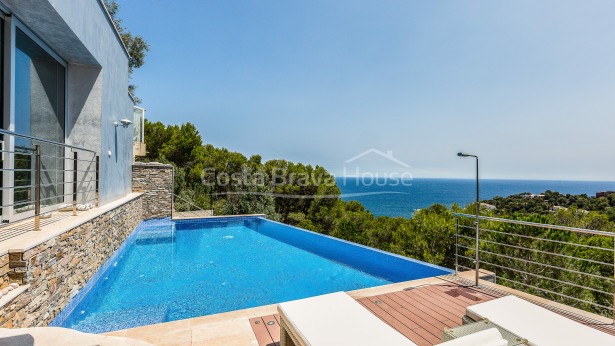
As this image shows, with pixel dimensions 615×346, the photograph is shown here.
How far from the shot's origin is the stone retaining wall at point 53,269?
2586 millimetres

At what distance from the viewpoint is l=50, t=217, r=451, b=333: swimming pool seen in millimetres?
3971

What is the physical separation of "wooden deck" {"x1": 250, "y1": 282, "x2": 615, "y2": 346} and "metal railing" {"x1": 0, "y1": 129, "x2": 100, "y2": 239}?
2.70 meters

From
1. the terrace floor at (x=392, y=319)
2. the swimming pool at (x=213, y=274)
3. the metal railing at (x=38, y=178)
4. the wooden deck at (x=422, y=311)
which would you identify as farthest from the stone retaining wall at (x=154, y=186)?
the wooden deck at (x=422, y=311)

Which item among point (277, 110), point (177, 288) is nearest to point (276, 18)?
point (277, 110)

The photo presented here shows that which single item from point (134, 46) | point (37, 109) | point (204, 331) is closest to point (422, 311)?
point (204, 331)

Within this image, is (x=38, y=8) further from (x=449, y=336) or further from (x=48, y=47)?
(x=449, y=336)

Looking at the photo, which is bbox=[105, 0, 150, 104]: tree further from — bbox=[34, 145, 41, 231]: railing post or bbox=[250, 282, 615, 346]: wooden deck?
bbox=[250, 282, 615, 346]: wooden deck

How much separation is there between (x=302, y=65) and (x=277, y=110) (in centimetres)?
620

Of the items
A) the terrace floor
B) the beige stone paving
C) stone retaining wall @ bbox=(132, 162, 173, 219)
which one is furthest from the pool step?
stone retaining wall @ bbox=(132, 162, 173, 219)

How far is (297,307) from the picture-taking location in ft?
7.13

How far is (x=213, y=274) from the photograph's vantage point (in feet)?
18.2

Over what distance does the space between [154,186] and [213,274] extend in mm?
6634

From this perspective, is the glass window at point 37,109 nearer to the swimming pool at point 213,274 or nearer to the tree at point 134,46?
the swimming pool at point 213,274

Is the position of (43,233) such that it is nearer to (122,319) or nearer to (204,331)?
(122,319)
